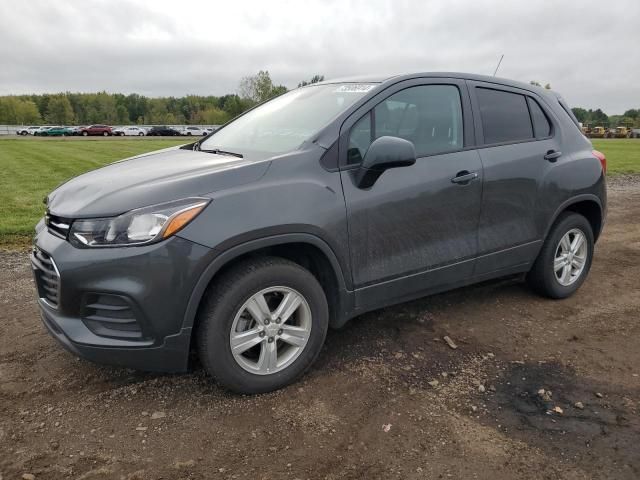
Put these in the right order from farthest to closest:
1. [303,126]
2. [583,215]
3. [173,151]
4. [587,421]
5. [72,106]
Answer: [72,106] < [583,215] < [173,151] < [303,126] < [587,421]

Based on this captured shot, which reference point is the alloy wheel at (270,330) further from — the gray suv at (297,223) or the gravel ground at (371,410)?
the gravel ground at (371,410)

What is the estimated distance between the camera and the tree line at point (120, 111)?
334ft

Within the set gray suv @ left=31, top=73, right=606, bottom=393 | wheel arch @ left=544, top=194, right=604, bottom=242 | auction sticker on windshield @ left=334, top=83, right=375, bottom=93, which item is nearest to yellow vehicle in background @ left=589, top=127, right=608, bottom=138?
wheel arch @ left=544, top=194, right=604, bottom=242

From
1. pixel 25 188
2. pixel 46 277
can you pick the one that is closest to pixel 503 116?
pixel 46 277

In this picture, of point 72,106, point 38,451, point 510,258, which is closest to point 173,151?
point 38,451

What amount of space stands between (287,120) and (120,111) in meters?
117

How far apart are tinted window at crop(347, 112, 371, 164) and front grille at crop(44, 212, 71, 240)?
1.62 metres

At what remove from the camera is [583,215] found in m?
4.80

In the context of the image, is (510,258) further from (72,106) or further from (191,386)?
(72,106)

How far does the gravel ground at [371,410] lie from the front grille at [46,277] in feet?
1.93

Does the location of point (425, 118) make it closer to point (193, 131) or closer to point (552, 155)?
point (552, 155)

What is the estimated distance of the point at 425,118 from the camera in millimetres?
3711

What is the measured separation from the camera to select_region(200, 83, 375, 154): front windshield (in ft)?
11.4

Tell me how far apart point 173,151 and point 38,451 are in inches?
87.3
